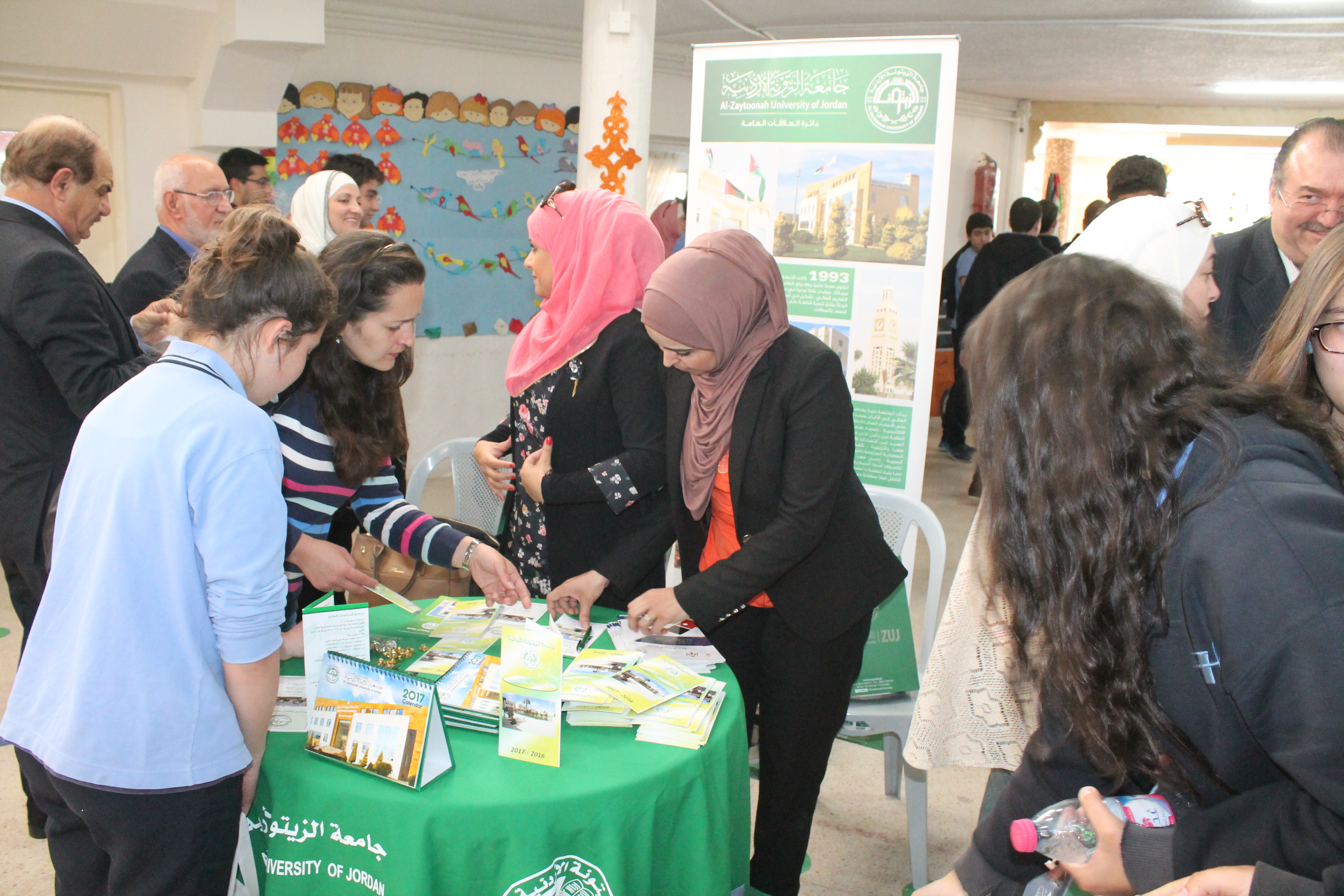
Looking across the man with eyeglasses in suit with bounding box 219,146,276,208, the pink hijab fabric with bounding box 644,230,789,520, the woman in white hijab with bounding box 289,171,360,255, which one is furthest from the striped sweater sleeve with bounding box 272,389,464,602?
the man with eyeglasses in suit with bounding box 219,146,276,208

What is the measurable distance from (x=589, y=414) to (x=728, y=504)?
411mm

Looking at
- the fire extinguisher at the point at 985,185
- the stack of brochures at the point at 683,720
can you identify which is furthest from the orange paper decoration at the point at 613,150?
the fire extinguisher at the point at 985,185

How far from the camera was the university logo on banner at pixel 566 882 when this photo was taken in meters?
1.31

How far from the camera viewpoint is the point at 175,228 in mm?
2973

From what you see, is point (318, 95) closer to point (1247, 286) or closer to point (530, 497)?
point (530, 497)

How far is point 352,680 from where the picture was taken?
1.39m

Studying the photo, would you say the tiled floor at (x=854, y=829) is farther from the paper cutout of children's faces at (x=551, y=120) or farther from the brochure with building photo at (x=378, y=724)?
the paper cutout of children's faces at (x=551, y=120)

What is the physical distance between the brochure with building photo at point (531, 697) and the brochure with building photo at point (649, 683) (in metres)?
0.18

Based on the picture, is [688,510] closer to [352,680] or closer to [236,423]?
[352,680]

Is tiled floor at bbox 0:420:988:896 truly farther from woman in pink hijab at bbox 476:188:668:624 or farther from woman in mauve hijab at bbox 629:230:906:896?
woman in pink hijab at bbox 476:188:668:624

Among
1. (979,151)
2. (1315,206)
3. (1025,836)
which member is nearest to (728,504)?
(1025,836)

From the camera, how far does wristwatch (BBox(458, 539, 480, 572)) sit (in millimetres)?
2041

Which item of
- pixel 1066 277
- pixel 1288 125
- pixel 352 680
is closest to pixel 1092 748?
pixel 1066 277

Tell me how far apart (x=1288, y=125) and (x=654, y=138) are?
22.8ft
